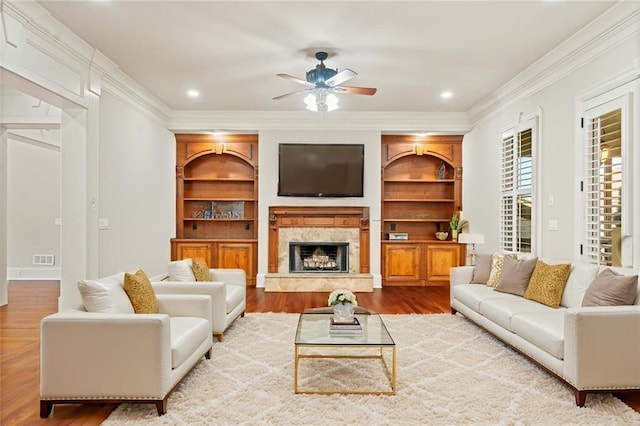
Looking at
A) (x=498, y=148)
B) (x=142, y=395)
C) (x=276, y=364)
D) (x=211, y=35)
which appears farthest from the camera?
Result: (x=498, y=148)

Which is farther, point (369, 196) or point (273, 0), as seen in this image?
point (369, 196)

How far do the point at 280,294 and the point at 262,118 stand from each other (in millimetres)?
3070

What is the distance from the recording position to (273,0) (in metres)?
3.54

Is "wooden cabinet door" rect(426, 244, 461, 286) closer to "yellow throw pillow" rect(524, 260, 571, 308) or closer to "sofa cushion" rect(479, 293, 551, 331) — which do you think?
"sofa cushion" rect(479, 293, 551, 331)

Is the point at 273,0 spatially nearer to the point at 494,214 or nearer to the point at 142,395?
the point at 142,395

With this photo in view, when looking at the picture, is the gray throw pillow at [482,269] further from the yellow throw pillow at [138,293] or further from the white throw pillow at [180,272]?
the yellow throw pillow at [138,293]

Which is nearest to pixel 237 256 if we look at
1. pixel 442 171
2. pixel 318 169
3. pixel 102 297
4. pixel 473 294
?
pixel 318 169

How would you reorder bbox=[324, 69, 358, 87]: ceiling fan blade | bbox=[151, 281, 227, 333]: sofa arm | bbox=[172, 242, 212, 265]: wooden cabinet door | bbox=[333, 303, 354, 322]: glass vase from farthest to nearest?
bbox=[172, 242, 212, 265]: wooden cabinet door
bbox=[324, 69, 358, 87]: ceiling fan blade
bbox=[151, 281, 227, 333]: sofa arm
bbox=[333, 303, 354, 322]: glass vase

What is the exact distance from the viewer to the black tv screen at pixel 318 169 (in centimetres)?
748

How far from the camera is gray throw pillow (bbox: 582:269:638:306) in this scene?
10.2 feet

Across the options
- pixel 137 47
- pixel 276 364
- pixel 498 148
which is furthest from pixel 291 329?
pixel 498 148

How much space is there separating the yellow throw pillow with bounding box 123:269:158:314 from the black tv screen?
431 cm

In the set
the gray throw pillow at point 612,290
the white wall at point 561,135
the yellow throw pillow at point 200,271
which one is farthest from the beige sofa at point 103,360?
the white wall at point 561,135

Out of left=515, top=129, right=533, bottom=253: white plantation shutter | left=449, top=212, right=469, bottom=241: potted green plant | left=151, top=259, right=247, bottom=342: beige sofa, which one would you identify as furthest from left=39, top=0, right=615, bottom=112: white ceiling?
left=449, top=212, right=469, bottom=241: potted green plant
